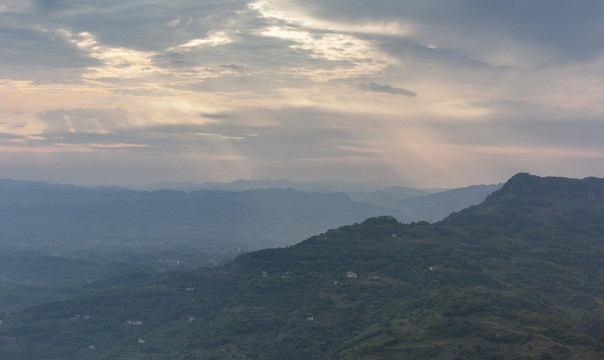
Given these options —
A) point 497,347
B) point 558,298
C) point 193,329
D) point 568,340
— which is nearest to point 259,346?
point 193,329

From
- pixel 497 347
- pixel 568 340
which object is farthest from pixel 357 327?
pixel 568 340

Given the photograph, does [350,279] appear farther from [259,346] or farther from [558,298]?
[558,298]

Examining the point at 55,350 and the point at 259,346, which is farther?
the point at 55,350

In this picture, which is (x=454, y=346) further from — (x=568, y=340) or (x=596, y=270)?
(x=596, y=270)

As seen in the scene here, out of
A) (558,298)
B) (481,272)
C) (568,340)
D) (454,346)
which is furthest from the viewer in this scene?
(481,272)

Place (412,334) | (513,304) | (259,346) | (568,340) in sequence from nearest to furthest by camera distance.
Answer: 1. (568,340)
2. (412,334)
3. (513,304)
4. (259,346)

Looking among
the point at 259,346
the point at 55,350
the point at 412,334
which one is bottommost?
the point at 55,350

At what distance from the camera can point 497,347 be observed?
113 meters

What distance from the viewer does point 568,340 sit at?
110m

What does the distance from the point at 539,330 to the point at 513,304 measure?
113 ft

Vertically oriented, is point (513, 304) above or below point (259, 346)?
above

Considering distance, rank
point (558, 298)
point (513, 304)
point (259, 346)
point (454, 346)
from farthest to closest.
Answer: point (558, 298) < point (259, 346) < point (513, 304) < point (454, 346)

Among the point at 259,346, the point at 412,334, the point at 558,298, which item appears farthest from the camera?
the point at 558,298

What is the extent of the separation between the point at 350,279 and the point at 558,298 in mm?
69098
